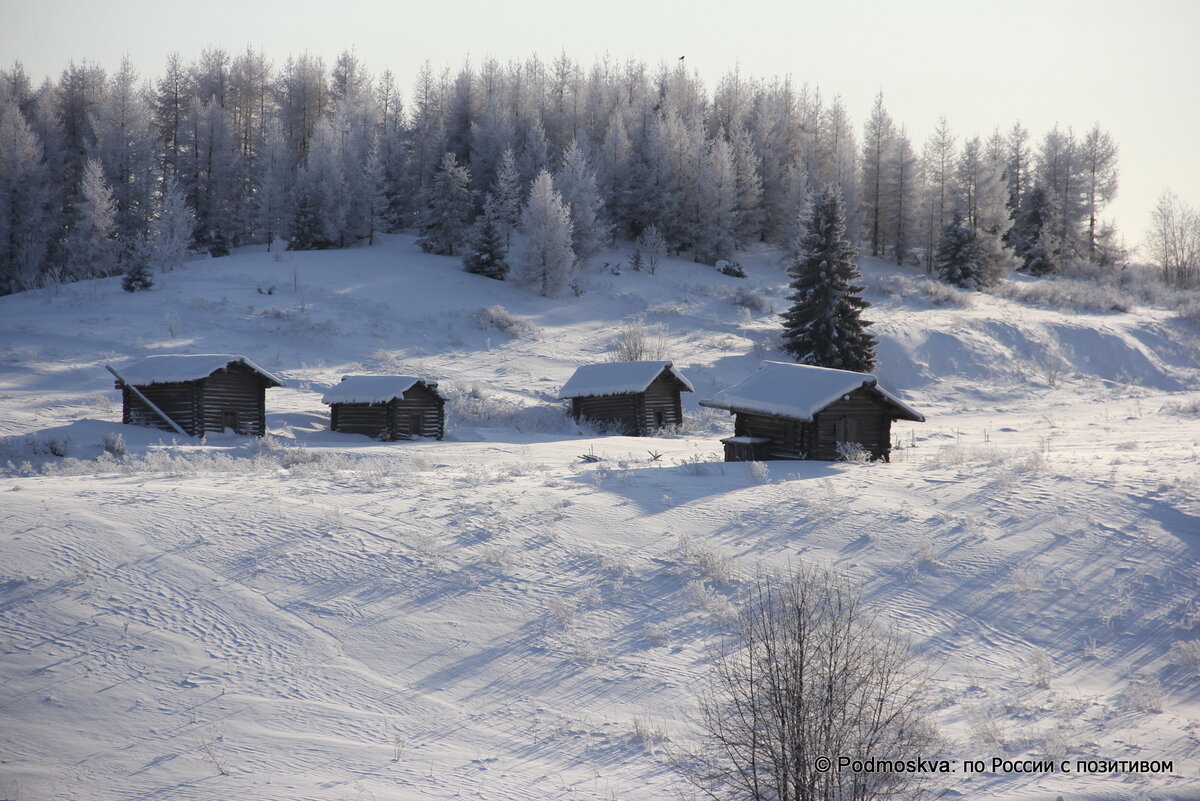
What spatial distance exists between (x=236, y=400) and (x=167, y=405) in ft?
7.43

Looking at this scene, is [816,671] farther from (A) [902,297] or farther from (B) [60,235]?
(B) [60,235]

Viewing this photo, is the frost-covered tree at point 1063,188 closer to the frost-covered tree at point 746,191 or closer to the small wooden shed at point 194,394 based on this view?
the frost-covered tree at point 746,191

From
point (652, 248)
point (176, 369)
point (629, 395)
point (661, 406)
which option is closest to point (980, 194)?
point (652, 248)

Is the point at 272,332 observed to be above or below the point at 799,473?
above

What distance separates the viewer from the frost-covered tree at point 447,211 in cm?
6325

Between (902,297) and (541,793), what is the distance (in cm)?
5597

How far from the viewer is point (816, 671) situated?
756cm

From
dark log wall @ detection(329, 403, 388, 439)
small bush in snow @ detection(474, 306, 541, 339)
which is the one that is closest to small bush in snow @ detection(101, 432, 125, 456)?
dark log wall @ detection(329, 403, 388, 439)

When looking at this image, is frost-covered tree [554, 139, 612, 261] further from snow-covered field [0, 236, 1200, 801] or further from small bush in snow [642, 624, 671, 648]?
small bush in snow [642, 624, 671, 648]

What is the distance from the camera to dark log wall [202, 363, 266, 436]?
30.2 meters

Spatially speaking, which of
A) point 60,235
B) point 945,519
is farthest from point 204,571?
point 60,235

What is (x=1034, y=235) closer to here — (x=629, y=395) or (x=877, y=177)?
(x=877, y=177)

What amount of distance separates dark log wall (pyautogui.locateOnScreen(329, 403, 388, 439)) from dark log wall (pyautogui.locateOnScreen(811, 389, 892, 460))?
16666mm

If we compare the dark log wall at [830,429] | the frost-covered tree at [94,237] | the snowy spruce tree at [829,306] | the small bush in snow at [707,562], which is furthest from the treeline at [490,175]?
the small bush in snow at [707,562]
